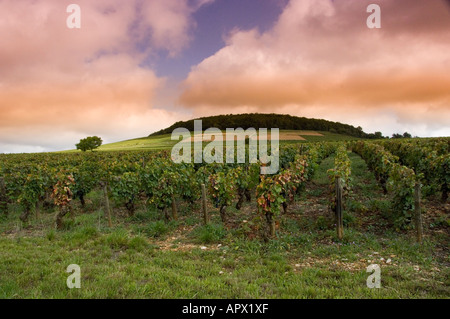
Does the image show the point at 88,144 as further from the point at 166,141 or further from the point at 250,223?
the point at 250,223

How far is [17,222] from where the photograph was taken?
392 inches

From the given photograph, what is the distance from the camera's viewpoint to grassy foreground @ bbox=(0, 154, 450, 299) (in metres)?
4.46

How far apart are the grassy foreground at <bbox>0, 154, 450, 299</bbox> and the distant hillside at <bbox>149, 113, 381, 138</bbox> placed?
6605cm

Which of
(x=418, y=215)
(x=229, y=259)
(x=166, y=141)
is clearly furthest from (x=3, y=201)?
(x=166, y=141)

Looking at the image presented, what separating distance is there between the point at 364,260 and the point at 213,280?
345cm

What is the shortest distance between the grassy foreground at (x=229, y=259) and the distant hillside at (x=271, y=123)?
66.1m

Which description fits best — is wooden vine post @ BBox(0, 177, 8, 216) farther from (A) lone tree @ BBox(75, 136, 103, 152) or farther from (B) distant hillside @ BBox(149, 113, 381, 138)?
(B) distant hillside @ BBox(149, 113, 381, 138)

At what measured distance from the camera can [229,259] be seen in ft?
Result: 19.6

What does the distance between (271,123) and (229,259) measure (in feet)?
250

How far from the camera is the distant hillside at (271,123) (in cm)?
7731

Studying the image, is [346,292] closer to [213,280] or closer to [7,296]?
[213,280]

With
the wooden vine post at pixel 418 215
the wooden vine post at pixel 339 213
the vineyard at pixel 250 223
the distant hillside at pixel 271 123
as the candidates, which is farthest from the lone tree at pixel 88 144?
the wooden vine post at pixel 418 215

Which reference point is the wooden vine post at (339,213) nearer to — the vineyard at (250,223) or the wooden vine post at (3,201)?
the vineyard at (250,223)

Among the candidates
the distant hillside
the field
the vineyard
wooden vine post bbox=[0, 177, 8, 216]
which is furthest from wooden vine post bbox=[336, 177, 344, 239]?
the distant hillside
